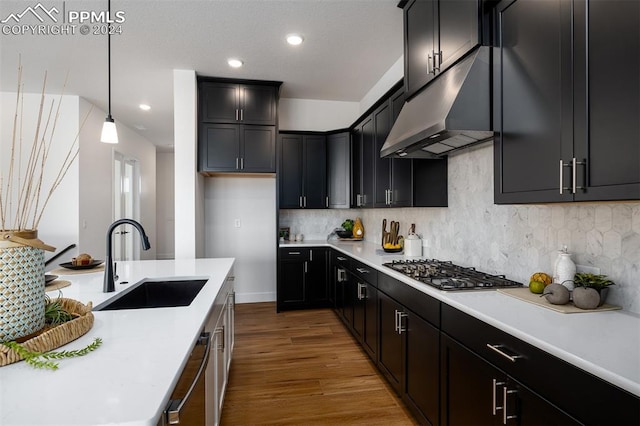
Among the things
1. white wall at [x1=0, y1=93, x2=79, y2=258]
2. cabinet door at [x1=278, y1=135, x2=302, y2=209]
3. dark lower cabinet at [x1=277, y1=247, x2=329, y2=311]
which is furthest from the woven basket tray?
white wall at [x1=0, y1=93, x2=79, y2=258]

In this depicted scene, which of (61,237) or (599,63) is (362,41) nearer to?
(599,63)

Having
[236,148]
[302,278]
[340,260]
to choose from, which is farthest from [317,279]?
[236,148]

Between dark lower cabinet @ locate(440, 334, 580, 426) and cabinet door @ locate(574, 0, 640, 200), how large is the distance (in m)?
0.74

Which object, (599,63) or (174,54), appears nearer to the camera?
(599,63)

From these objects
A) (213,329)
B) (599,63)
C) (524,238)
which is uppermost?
(599,63)

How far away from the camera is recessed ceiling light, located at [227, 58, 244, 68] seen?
3.56 metres

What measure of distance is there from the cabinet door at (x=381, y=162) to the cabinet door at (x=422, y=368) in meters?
1.46

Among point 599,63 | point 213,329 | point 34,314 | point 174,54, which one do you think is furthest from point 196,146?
point 599,63

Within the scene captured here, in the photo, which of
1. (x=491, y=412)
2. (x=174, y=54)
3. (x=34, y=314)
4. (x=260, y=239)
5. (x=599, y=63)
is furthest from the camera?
(x=260, y=239)

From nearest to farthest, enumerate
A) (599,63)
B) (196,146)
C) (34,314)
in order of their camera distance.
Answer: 1. (34,314)
2. (599,63)
3. (196,146)

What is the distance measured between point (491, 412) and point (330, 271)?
120 inches

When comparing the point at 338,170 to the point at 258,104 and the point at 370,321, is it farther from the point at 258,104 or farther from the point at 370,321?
the point at 370,321

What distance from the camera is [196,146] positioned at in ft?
12.8

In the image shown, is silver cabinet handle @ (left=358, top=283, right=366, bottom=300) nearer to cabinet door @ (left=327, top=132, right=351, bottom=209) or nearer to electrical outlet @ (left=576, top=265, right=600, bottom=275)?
cabinet door @ (left=327, top=132, right=351, bottom=209)
